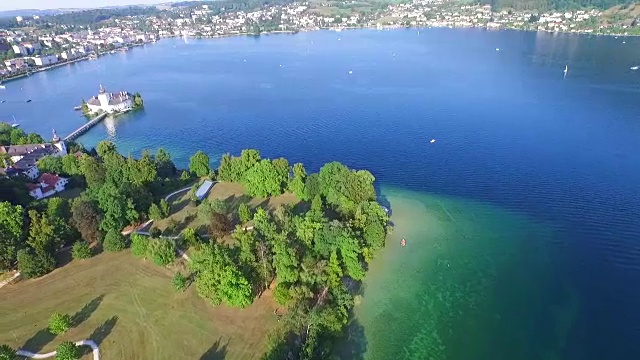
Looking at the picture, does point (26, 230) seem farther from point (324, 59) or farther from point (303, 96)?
point (324, 59)

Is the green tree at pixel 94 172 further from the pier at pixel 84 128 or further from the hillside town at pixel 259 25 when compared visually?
the hillside town at pixel 259 25

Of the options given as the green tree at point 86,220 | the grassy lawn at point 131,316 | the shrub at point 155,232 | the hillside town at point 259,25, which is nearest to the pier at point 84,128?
the green tree at point 86,220

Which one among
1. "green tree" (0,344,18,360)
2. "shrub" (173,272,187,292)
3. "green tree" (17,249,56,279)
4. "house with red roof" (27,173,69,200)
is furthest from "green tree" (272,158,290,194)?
"green tree" (0,344,18,360)

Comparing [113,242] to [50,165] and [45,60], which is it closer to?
[50,165]

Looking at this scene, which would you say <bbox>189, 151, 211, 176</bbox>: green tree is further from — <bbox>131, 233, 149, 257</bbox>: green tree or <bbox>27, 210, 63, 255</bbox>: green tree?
<bbox>27, 210, 63, 255</bbox>: green tree

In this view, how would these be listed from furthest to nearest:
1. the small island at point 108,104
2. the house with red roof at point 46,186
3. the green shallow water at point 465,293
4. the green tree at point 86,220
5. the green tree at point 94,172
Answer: the small island at point 108,104 < the green tree at point 94,172 < the house with red roof at point 46,186 < the green tree at point 86,220 < the green shallow water at point 465,293

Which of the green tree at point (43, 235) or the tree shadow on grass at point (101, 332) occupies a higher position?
the green tree at point (43, 235)
